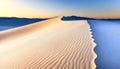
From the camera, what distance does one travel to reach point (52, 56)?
895 cm

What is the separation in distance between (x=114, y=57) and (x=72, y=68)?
2.88m

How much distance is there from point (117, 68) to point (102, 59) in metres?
1.03

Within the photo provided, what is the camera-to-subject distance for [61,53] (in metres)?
9.37

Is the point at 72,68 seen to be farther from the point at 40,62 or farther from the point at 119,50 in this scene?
the point at 119,50

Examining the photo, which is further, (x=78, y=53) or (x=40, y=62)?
(x=78, y=53)

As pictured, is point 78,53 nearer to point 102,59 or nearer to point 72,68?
point 102,59

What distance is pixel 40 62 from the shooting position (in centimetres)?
813

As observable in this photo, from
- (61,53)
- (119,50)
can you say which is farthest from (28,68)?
(119,50)

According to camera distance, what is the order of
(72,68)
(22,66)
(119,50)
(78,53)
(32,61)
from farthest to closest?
(119,50) → (78,53) → (32,61) → (22,66) → (72,68)

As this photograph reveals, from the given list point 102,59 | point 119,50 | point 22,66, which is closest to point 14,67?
point 22,66

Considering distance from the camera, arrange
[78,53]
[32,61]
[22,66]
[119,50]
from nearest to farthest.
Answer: [22,66]
[32,61]
[78,53]
[119,50]

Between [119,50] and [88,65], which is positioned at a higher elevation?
[88,65]

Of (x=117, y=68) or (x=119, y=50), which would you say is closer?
(x=117, y=68)

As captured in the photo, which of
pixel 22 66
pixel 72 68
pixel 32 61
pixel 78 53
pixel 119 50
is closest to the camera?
pixel 72 68
